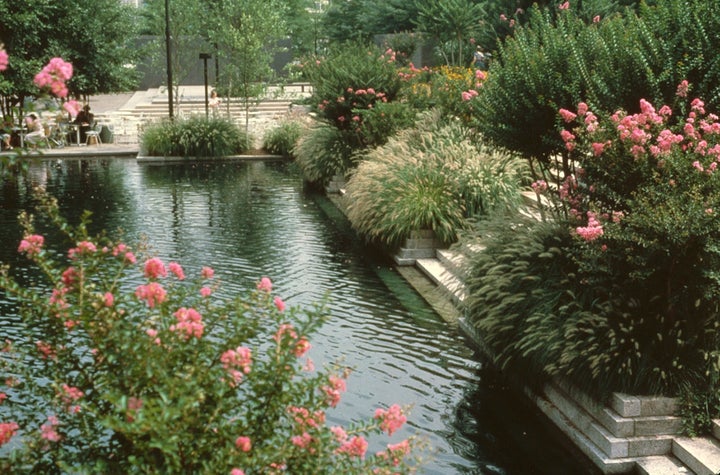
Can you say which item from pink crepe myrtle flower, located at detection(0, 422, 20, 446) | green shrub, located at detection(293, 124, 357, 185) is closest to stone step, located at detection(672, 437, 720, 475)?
pink crepe myrtle flower, located at detection(0, 422, 20, 446)

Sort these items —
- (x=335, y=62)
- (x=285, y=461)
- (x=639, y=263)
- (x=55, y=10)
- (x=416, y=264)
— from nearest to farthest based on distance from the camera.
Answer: (x=285, y=461) < (x=639, y=263) < (x=416, y=264) < (x=335, y=62) < (x=55, y=10)

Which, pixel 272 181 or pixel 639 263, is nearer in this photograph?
pixel 639 263

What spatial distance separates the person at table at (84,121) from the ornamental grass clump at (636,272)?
23.3 metres

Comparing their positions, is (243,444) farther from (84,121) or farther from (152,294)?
(84,121)

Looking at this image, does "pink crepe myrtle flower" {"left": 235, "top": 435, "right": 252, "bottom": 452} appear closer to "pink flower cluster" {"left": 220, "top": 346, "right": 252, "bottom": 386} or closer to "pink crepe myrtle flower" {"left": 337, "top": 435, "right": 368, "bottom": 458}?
"pink flower cluster" {"left": 220, "top": 346, "right": 252, "bottom": 386}

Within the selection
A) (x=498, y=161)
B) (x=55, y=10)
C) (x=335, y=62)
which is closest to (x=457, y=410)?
(x=498, y=161)

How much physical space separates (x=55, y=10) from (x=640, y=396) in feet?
82.3

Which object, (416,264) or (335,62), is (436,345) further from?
(335,62)

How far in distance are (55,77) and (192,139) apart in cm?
2156

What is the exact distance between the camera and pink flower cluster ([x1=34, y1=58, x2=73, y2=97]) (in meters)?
4.12

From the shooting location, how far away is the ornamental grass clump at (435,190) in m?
13.1

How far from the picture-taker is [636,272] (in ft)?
22.3

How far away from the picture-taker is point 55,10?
27.9m

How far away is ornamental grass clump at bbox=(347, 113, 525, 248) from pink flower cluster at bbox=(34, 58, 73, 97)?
349 inches
